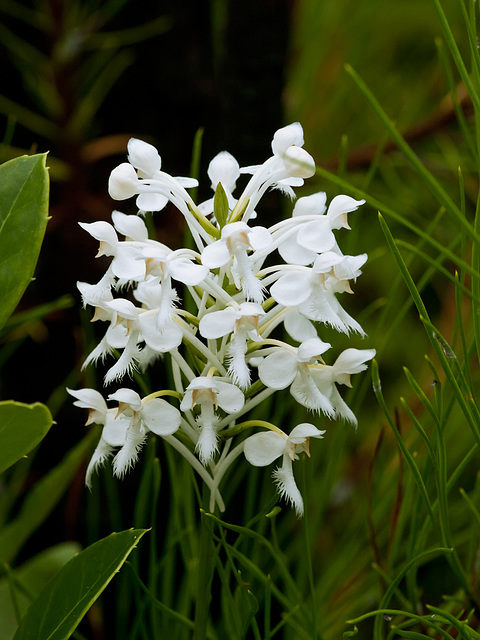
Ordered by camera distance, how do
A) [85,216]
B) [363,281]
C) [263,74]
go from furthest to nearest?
[363,281]
[85,216]
[263,74]

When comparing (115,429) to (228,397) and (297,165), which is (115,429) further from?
(297,165)

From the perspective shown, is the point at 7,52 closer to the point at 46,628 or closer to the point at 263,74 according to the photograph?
the point at 263,74

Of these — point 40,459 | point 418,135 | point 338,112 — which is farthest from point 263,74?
point 40,459

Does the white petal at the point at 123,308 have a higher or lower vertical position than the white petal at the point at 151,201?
lower

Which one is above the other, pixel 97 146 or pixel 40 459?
pixel 97 146

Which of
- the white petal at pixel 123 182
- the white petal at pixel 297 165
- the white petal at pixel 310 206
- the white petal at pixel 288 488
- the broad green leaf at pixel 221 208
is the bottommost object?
the white petal at pixel 288 488

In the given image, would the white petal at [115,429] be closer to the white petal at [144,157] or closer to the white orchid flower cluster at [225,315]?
the white orchid flower cluster at [225,315]

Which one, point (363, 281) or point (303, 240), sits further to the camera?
point (363, 281)

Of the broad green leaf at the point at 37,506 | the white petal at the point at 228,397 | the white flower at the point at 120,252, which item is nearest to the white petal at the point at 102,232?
the white flower at the point at 120,252
